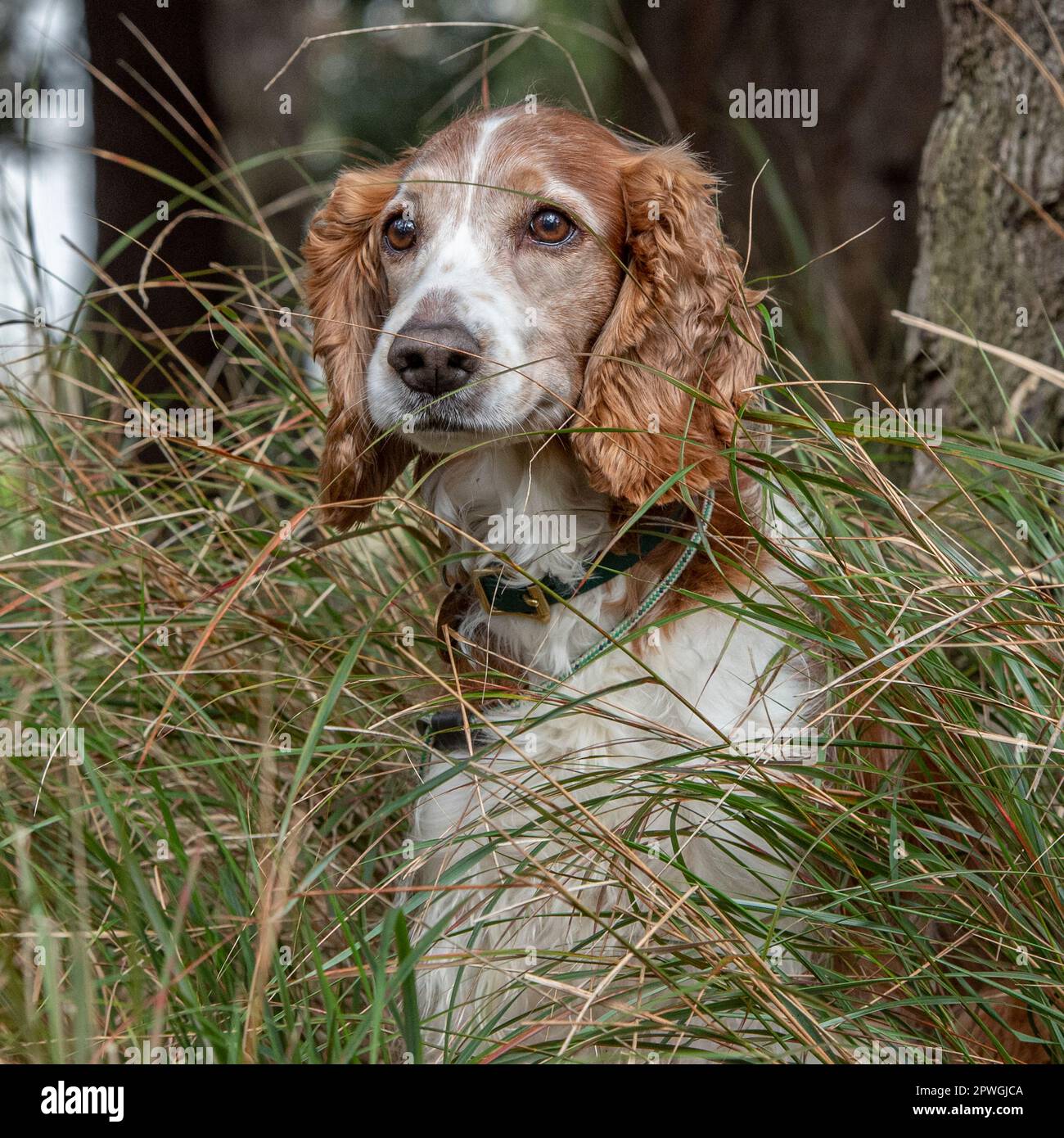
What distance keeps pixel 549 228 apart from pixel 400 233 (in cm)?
41

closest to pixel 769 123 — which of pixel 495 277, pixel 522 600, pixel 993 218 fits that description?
pixel 993 218

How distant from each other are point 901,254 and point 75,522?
5048 mm

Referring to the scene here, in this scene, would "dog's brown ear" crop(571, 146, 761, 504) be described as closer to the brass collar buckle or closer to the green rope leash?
the green rope leash

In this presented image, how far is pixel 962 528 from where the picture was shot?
362 cm

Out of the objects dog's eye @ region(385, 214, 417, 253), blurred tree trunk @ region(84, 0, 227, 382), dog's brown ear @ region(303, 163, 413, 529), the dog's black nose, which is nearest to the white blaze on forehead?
dog's eye @ region(385, 214, 417, 253)

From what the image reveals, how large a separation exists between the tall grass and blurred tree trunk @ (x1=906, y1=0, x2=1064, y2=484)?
0.68 m

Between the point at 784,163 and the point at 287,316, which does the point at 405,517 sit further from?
the point at 784,163

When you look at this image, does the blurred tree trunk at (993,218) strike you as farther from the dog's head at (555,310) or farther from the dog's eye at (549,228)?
the dog's eye at (549,228)

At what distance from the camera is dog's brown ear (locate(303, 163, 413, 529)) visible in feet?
10.2

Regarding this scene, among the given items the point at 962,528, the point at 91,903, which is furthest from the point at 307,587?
the point at 962,528

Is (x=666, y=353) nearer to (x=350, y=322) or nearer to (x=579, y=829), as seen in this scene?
(x=350, y=322)

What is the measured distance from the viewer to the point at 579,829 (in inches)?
93.2

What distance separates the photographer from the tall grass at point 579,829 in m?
2.07

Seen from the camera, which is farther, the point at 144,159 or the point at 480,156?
the point at 144,159
